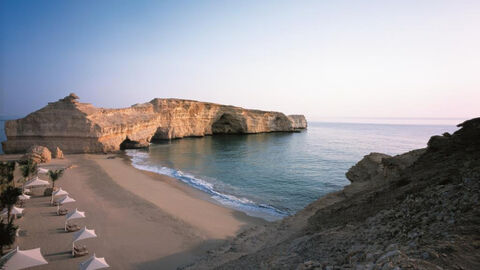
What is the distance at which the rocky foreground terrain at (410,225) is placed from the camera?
426cm

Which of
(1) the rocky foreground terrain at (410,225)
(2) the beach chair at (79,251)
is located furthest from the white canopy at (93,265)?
(1) the rocky foreground terrain at (410,225)

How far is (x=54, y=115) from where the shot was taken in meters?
36.3

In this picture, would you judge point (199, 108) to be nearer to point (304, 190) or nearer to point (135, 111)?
point (135, 111)

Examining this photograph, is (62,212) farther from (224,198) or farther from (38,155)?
(38,155)

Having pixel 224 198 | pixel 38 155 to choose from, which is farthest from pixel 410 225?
pixel 38 155

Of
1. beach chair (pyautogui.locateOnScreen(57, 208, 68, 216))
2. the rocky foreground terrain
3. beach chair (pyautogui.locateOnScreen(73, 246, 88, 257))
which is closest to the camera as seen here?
the rocky foreground terrain

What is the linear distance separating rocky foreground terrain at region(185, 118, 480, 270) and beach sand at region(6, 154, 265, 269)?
8.92 feet

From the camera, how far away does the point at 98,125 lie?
37.9 metres

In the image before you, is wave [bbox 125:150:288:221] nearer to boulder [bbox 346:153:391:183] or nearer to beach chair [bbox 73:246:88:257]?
boulder [bbox 346:153:391:183]

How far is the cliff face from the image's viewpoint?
35.9m

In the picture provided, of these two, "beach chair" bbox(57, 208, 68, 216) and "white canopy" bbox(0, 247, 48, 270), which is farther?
"beach chair" bbox(57, 208, 68, 216)

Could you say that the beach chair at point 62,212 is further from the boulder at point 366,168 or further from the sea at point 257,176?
the boulder at point 366,168

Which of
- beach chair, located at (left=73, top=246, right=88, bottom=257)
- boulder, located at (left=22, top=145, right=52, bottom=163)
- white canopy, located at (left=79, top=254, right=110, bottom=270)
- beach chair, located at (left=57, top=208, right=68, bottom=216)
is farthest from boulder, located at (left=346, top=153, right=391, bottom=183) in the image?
boulder, located at (left=22, top=145, right=52, bottom=163)

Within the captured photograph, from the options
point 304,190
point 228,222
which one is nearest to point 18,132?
point 228,222
